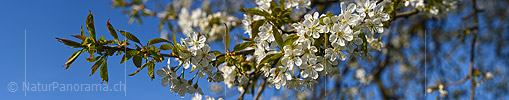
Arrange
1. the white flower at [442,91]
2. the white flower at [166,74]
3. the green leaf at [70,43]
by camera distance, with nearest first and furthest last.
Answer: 1. the green leaf at [70,43]
2. the white flower at [166,74]
3. the white flower at [442,91]

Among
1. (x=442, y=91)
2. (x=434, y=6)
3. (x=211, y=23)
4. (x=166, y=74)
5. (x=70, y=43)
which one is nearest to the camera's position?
(x=70, y=43)

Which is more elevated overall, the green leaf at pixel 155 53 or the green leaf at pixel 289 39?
the green leaf at pixel 289 39

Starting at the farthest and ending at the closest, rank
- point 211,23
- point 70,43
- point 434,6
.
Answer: point 211,23 → point 434,6 → point 70,43

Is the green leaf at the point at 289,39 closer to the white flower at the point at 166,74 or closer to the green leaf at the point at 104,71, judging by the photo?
the white flower at the point at 166,74

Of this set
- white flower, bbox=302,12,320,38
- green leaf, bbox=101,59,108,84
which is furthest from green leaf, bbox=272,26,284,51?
green leaf, bbox=101,59,108,84

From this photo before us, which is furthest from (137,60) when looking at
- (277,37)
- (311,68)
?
(311,68)

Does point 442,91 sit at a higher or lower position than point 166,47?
lower

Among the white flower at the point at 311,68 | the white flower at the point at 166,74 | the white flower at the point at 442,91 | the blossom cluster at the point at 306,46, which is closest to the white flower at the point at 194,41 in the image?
the blossom cluster at the point at 306,46

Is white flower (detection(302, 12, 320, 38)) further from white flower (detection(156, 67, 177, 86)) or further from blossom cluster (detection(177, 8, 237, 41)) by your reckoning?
blossom cluster (detection(177, 8, 237, 41))

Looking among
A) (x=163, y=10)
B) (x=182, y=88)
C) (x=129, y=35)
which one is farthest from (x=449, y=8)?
(x=163, y=10)

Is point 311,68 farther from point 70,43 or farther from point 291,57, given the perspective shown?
point 70,43

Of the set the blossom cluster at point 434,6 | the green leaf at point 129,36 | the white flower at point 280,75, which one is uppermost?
the blossom cluster at point 434,6

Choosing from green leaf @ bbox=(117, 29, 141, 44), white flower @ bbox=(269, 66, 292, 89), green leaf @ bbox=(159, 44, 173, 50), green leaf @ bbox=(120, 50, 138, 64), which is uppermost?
green leaf @ bbox=(117, 29, 141, 44)

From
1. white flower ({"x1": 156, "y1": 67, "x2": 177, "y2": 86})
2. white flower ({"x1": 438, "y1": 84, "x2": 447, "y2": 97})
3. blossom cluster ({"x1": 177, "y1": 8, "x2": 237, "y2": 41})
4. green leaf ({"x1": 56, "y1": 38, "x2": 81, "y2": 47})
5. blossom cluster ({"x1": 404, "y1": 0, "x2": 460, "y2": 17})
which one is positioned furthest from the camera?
blossom cluster ({"x1": 177, "y1": 8, "x2": 237, "y2": 41})
